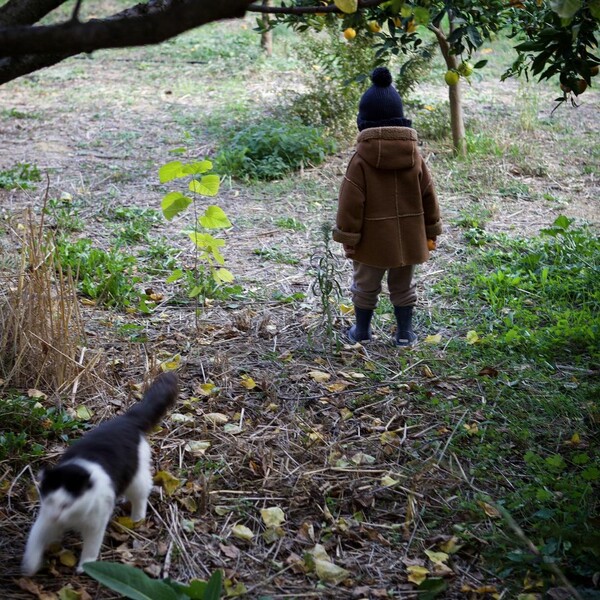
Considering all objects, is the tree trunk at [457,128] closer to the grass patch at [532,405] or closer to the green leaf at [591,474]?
the grass patch at [532,405]

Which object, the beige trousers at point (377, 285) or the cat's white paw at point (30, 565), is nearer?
the cat's white paw at point (30, 565)

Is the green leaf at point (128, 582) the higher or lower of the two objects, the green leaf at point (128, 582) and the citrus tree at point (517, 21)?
the lower

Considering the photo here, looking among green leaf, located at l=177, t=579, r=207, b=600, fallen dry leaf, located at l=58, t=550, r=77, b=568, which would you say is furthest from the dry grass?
green leaf, located at l=177, t=579, r=207, b=600

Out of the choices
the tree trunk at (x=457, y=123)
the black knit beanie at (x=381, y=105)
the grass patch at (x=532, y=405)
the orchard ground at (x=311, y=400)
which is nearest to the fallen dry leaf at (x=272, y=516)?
the orchard ground at (x=311, y=400)

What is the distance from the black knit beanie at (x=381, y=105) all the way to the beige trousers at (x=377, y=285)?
0.83 metres

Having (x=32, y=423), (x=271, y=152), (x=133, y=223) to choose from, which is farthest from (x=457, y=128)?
(x=32, y=423)

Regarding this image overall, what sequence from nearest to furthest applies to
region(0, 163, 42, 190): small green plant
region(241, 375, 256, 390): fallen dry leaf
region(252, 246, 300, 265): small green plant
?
region(241, 375, 256, 390): fallen dry leaf → region(252, 246, 300, 265): small green plant → region(0, 163, 42, 190): small green plant

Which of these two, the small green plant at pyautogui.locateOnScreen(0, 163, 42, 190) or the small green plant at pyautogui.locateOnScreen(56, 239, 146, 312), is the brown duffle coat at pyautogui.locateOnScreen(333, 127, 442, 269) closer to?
the small green plant at pyautogui.locateOnScreen(56, 239, 146, 312)

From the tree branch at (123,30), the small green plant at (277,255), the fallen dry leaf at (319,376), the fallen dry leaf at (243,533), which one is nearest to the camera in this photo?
the tree branch at (123,30)

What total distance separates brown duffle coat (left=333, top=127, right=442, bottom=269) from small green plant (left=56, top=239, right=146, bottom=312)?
1.49m

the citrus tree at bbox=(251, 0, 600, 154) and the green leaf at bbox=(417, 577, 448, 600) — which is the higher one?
the citrus tree at bbox=(251, 0, 600, 154)

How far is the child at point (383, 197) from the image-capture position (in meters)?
4.19

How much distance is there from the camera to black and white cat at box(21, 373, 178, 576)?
96.5 inches

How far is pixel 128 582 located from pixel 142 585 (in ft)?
0.15
